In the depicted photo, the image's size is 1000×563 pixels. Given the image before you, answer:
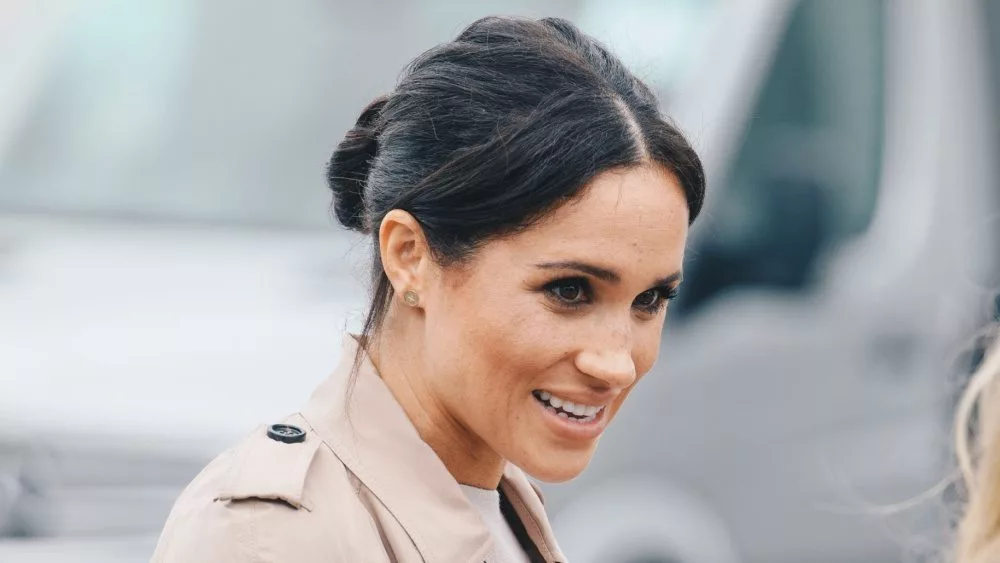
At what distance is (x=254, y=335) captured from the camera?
3982 mm

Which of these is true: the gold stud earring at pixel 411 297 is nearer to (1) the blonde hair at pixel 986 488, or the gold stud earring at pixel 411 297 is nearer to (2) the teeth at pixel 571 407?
(2) the teeth at pixel 571 407

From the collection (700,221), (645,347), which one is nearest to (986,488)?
(645,347)

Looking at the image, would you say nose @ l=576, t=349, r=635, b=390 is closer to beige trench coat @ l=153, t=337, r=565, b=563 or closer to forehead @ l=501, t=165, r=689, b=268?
forehead @ l=501, t=165, r=689, b=268

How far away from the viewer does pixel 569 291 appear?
209cm

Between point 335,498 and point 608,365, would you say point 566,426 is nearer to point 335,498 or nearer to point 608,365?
point 608,365

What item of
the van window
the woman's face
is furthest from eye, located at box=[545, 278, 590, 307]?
the van window

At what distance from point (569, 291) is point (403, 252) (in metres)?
0.22

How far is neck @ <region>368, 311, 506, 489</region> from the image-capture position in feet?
7.17

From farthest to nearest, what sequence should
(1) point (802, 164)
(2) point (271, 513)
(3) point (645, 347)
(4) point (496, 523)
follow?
1. (1) point (802, 164)
2. (4) point (496, 523)
3. (3) point (645, 347)
4. (2) point (271, 513)

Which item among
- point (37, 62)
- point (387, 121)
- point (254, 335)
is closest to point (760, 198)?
point (254, 335)

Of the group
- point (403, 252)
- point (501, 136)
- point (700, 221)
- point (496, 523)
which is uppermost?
point (501, 136)

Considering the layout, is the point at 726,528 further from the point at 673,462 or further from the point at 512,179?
the point at 512,179

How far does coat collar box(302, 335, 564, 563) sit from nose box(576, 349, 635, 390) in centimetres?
23

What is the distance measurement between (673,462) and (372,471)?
261 cm
